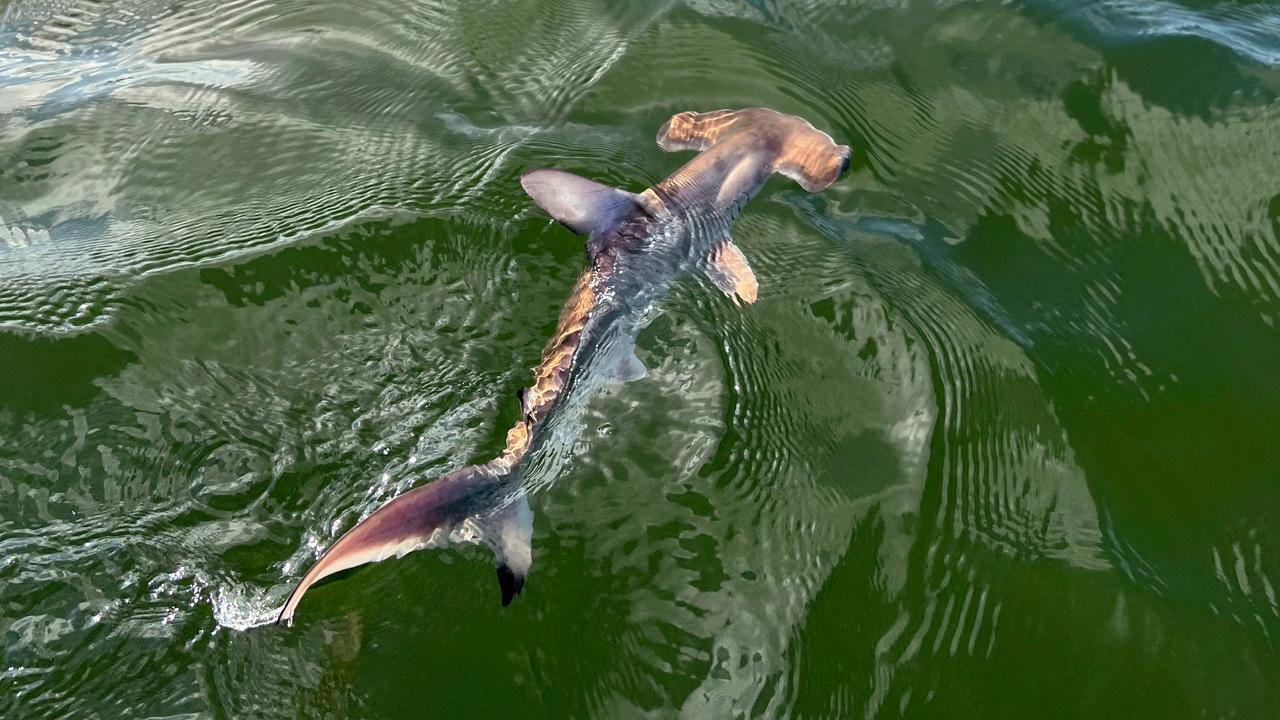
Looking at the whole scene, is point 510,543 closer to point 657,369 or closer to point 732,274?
point 657,369

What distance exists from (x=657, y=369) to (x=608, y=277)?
18.0 inches

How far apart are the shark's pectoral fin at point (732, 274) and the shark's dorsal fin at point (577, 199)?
0.43 m

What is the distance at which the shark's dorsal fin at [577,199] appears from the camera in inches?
165

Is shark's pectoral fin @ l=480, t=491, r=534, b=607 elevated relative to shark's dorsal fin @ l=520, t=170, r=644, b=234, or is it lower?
lower

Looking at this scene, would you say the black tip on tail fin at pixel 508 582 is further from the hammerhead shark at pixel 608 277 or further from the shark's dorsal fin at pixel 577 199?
the shark's dorsal fin at pixel 577 199

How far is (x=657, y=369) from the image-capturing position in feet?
13.3

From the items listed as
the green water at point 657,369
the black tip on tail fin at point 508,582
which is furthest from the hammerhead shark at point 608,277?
the green water at point 657,369

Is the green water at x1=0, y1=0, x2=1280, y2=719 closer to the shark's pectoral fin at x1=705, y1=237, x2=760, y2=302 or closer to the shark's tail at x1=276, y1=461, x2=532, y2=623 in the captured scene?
the shark's pectoral fin at x1=705, y1=237, x2=760, y2=302

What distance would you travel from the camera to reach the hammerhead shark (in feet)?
9.96

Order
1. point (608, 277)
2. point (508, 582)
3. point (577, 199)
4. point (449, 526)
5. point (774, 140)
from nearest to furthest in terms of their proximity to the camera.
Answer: point (449, 526) → point (508, 582) → point (608, 277) → point (577, 199) → point (774, 140)

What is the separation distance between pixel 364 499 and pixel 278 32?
3235 millimetres

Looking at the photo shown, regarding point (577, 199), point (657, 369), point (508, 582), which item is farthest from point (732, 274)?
point (508, 582)

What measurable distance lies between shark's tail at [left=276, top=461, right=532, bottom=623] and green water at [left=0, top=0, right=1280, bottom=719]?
0.21m

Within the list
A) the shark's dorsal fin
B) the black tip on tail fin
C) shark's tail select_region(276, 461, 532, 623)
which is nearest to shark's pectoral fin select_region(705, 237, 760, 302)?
the shark's dorsal fin
